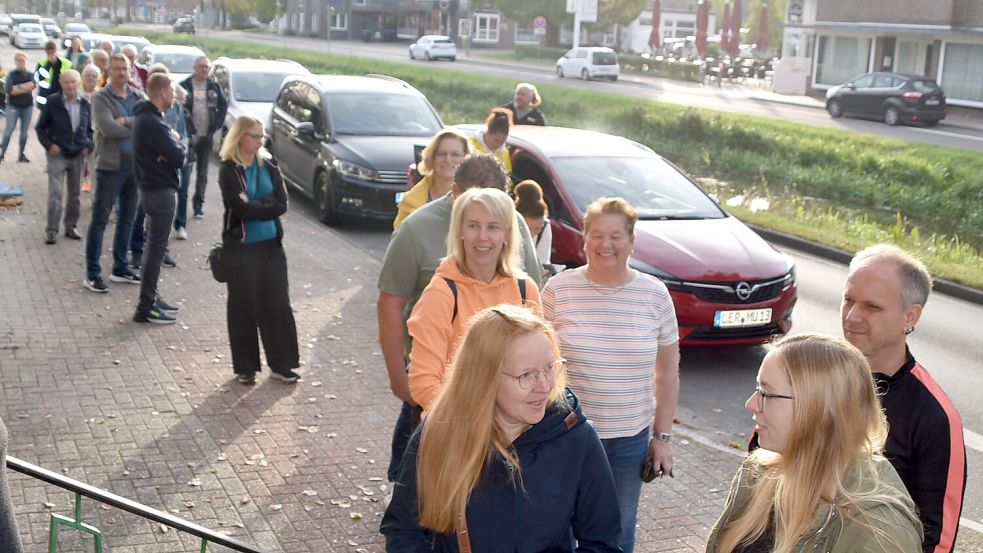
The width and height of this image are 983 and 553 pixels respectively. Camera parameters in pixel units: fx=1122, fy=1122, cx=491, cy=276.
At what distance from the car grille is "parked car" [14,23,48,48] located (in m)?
61.3

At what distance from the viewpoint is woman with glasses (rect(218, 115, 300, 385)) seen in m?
7.89

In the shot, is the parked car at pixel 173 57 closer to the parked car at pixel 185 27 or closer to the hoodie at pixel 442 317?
the hoodie at pixel 442 317

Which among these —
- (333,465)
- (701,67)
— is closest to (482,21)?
(701,67)

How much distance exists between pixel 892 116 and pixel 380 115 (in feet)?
79.4

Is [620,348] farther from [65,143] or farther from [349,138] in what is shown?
[349,138]

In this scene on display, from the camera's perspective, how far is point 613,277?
486cm

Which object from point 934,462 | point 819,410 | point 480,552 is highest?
point 819,410

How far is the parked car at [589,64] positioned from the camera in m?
54.1

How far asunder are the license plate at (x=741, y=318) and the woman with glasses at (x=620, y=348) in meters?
4.60

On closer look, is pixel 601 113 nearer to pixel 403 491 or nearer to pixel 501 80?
pixel 501 80

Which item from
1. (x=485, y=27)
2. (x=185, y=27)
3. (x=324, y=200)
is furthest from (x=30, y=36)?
(x=324, y=200)

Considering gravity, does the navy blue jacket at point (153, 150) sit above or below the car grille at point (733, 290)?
above

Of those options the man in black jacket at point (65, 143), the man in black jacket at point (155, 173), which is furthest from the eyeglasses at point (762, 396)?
the man in black jacket at point (65, 143)

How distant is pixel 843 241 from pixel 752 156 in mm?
9462
